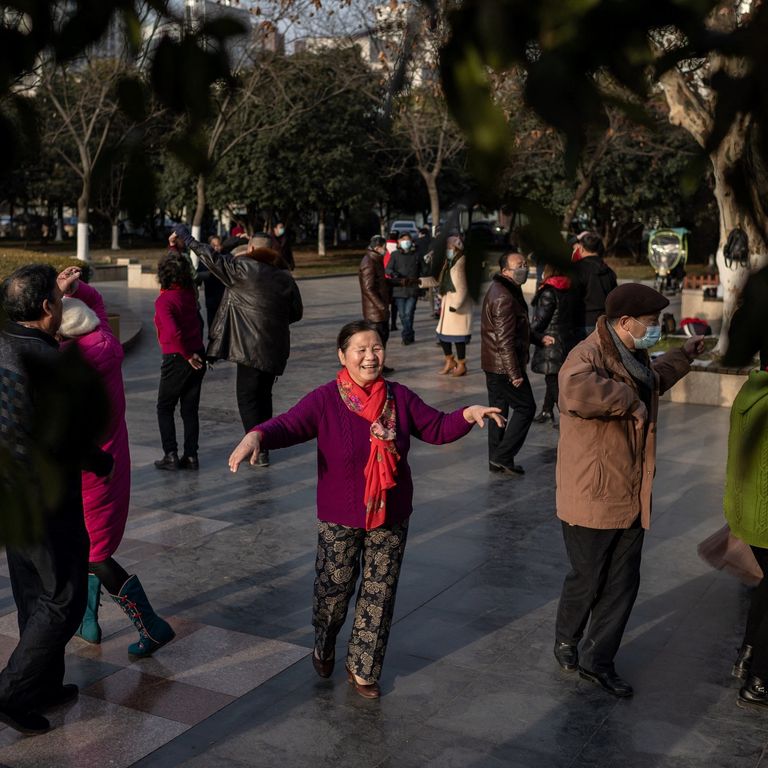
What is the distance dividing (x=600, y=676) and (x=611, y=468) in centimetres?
93

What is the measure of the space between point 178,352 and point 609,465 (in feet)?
14.6

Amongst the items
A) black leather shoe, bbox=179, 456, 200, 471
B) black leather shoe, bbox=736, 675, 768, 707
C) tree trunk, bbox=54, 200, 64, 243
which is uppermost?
tree trunk, bbox=54, 200, 64, 243

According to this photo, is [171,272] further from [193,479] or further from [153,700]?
[153,700]

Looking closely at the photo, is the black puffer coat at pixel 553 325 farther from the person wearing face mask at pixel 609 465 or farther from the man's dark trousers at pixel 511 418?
the person wearing face mask at pixel 609 465

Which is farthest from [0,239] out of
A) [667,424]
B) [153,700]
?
[153,700]

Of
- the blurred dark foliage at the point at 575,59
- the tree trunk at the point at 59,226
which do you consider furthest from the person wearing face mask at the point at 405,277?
the tree trunk at the point at 59,226

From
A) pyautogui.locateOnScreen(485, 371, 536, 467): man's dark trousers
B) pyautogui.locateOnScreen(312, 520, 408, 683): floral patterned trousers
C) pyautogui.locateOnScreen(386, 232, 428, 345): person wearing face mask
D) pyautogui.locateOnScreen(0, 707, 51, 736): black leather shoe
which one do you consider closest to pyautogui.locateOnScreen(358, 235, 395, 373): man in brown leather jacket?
pyautogui.locateOnScreen(386, 232, 428, 345): person wearing face mask

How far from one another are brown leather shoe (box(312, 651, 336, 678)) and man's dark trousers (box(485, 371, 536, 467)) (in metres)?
3.88

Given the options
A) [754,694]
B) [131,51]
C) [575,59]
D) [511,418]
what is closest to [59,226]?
[511,418]

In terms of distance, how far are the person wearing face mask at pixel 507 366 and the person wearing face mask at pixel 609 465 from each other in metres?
3.43

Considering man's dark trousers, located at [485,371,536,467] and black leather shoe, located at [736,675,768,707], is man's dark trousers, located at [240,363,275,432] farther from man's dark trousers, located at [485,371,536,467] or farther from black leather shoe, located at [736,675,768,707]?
black leather shoe, located at [736,675,768,707]

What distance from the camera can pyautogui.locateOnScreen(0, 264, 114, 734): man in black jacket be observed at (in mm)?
1811

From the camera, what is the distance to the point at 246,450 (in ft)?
14.3

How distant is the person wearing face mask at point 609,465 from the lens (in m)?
4.79
